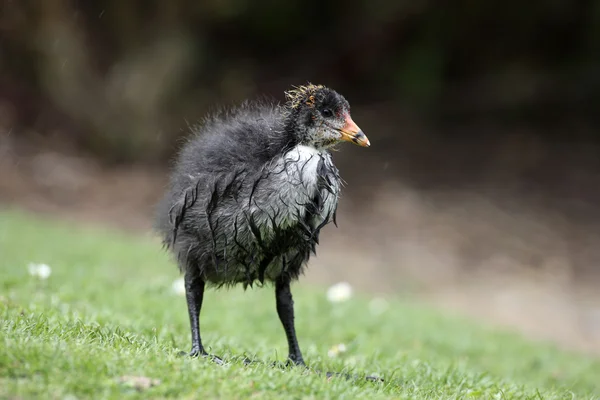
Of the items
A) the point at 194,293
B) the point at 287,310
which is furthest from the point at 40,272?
the point at 287,310

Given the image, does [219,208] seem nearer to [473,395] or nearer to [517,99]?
[473,395]

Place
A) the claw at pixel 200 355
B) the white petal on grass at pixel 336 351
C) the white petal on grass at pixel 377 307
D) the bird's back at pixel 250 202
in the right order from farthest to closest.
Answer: the white petal on grass at pixel 377 307
the white petal on grass at pixel 336 351
the bird's back at pixel 250 202
the claw at pixel 200 355

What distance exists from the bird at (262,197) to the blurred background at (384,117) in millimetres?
7726

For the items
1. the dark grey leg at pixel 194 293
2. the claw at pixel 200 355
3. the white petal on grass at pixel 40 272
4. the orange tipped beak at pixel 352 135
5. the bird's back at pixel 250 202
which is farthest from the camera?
the white petal on grass at pixel 40 272

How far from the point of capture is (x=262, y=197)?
4.54 meters

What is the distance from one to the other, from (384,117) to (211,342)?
1546 cm

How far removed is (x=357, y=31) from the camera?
20844mm

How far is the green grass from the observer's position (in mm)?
3797

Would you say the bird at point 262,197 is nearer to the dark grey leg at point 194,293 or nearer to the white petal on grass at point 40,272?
the dark grey leg at point 194,293

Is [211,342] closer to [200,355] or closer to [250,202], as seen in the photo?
[200,355]

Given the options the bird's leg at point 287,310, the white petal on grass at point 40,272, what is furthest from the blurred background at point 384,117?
A: the bird's leg at point 287,310

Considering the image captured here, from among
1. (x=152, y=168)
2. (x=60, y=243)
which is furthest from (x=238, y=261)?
(x=152, y=168)

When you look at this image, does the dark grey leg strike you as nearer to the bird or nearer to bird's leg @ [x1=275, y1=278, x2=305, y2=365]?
the bird

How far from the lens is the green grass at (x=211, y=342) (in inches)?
149
